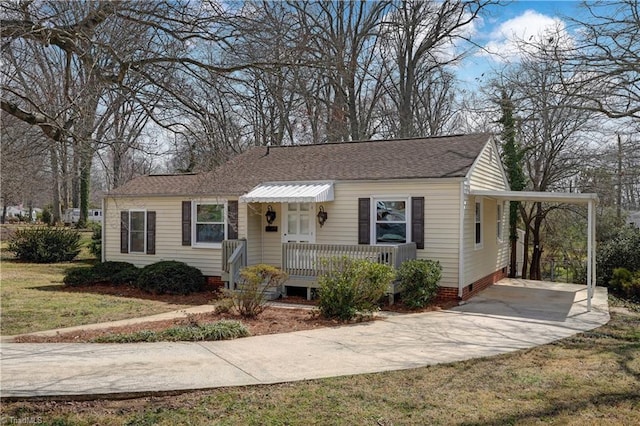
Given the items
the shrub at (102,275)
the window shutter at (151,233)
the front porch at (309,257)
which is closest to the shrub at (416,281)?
the front porch at (309,257)

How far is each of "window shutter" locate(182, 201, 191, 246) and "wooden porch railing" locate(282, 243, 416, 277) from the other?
360 centimetres

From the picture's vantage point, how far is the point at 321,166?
15.5m

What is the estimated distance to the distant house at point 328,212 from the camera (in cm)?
1288

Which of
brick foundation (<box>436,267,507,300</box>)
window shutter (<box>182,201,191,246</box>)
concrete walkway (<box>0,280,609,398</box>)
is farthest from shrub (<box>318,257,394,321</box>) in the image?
window shutter (<box>182,201,191,246</box>)

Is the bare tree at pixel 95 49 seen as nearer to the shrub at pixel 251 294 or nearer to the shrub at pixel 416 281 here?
the shrub at pixel 251 294

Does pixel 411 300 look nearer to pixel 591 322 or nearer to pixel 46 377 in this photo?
pixel 591 322

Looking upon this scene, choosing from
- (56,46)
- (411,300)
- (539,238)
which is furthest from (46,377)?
(539,238)

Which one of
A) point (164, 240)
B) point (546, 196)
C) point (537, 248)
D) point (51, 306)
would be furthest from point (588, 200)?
point (51, 306)

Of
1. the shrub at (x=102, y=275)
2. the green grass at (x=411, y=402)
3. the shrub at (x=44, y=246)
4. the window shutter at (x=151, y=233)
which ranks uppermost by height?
the window shutter at (x=151, y=233)

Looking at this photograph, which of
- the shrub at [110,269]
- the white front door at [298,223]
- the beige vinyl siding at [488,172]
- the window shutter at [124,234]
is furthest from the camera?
the window shutter at [124,234]

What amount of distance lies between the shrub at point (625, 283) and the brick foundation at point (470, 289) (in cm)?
338

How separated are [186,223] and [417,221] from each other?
277 inches

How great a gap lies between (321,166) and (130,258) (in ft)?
22.9

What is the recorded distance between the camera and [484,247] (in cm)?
1517
